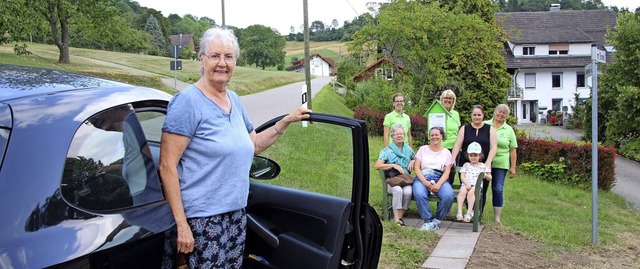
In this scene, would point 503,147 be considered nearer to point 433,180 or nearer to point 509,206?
point 433,180

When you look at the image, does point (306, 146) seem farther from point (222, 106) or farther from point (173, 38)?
point (173, 38)

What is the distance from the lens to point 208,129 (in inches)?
97.9

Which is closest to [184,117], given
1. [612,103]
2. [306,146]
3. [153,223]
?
[153,223]

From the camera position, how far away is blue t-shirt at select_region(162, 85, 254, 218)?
2.44 m

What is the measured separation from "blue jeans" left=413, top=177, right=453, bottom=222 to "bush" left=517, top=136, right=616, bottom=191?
9607 mm

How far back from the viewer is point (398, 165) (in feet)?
23.4

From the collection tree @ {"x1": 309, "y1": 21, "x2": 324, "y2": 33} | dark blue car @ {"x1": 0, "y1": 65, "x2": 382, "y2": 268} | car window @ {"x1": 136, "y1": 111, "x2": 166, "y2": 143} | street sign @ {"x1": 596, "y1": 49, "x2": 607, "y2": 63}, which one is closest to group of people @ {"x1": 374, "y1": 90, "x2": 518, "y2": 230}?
street sign @ {"x1": 596, "y1": 49, "x2": 607, "y2": 63}

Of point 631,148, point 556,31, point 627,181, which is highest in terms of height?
point 556,31

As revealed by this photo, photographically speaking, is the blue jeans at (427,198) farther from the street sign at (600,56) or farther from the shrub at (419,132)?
A: the shrub at (419,132)

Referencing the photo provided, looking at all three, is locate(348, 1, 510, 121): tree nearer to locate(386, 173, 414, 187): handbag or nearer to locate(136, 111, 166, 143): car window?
locate(386, 173, 414, 187): handbag

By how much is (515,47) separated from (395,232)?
51.1 m

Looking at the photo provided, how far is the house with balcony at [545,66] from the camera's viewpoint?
174 ft

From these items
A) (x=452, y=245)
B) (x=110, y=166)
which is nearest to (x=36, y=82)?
(x=110, y=166)

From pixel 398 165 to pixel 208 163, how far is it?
487 centimetres
